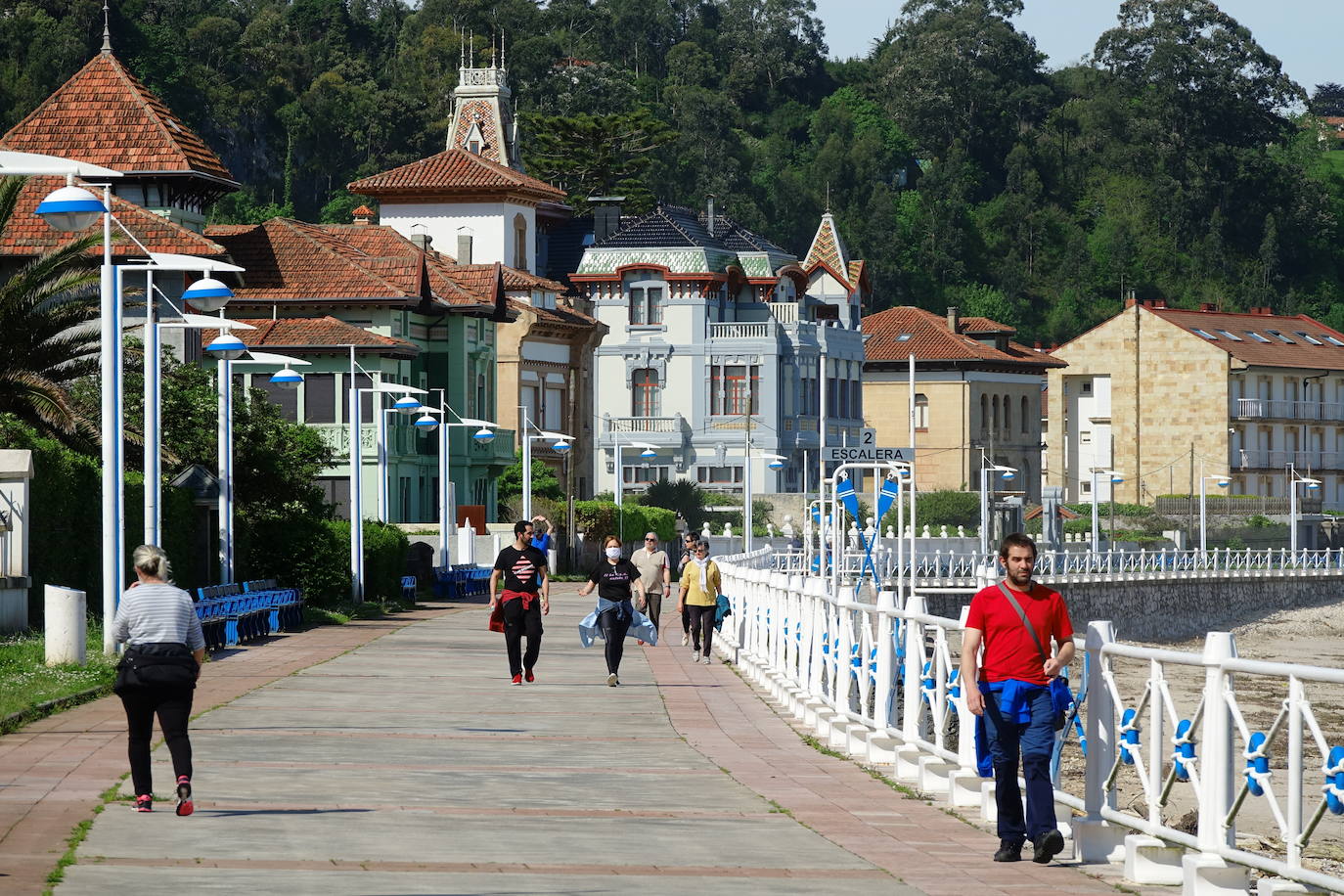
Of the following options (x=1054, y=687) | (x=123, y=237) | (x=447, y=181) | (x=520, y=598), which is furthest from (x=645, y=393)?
(x=1054, y=687)

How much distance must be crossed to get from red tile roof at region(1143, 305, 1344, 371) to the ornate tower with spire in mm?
34139

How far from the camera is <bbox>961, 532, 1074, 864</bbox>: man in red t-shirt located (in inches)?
443

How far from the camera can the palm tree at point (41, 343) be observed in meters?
32.4

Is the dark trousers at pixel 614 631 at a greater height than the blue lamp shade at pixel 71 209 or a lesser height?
lesser

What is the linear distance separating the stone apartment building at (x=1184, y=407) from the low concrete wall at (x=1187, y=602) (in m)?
19.0

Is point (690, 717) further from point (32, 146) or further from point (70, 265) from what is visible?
point (32, 146)

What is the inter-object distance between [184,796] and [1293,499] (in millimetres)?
90339

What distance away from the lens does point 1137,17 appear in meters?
156

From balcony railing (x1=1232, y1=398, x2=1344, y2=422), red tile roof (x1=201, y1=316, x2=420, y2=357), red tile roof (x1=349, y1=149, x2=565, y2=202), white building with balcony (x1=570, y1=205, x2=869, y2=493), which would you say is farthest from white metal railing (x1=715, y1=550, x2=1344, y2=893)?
balcony railing (x1=1232, y1=398, x2=1344, y2=422)

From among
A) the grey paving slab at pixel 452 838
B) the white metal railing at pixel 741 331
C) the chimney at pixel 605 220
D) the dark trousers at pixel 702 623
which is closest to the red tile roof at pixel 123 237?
the dark trousers at pixel 702 623

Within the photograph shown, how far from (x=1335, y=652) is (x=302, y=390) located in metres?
38.7

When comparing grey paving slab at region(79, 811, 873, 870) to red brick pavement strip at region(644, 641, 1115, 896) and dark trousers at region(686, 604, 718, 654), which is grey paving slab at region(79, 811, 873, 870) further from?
dark trousers at region(686, 604, 718, 654)

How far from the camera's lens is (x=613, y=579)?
2405cm

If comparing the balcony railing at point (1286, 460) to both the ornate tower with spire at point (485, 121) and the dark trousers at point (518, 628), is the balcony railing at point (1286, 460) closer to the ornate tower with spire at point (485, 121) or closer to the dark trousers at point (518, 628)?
the ornate tower with spire at point (485, 121)
